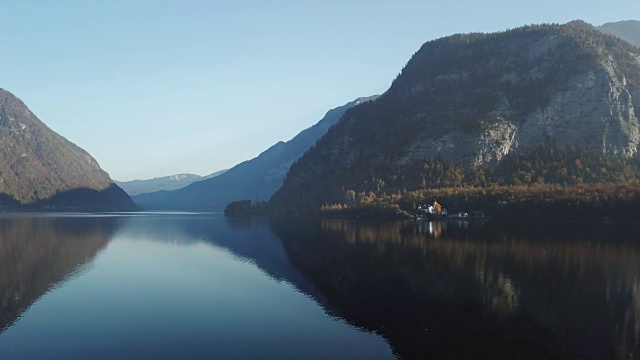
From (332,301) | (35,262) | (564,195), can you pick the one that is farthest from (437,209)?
(332,301)

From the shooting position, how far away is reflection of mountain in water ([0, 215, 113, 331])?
2373 inches

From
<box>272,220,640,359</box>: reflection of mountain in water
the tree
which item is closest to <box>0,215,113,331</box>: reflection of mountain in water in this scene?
<box>272,220,640,359</box>: reflection of mountain in water

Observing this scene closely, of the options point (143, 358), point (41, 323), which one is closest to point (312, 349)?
point (143, 358)

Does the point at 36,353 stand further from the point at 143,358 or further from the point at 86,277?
the point at 86,277

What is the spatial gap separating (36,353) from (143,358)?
876 cm

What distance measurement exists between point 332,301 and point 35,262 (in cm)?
5741

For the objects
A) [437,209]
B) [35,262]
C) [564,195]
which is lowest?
[35,262]

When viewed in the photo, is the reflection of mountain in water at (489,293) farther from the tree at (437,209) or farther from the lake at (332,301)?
the tree at (437,209)

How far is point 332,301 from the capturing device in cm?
5912

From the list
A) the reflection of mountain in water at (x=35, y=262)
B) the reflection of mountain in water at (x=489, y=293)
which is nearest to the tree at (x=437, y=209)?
the reflection of mountain in water at (x=489, y=293)

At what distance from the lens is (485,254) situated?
295ft

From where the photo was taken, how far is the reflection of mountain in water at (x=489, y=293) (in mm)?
43031

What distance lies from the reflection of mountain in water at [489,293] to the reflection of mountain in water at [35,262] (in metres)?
34.6

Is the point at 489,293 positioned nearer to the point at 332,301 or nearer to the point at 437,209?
the point at 332,301
